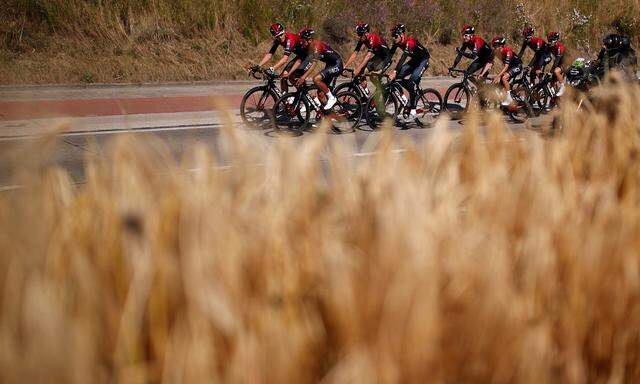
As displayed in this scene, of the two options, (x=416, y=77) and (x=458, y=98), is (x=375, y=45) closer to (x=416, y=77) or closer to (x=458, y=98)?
(x=416, y=77)

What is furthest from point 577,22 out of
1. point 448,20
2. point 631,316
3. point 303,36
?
point 631,316

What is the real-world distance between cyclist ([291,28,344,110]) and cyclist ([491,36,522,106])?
3.69 metres

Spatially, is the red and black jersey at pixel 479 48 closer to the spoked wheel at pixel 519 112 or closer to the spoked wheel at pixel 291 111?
the spoked wheel at pixel 519 112

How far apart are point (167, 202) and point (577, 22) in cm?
3062

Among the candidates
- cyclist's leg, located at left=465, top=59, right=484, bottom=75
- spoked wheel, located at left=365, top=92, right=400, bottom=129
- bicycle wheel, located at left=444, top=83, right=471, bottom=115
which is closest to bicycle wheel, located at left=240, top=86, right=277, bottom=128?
spoked wheel, located at left=365, top=92, right=400, bottom=129

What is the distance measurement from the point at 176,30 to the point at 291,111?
343 inches

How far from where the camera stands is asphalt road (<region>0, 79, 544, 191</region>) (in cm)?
162

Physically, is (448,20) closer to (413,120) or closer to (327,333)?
(413,120)

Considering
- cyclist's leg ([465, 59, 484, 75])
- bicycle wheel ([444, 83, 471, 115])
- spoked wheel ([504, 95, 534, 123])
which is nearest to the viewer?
bicycle wheel ([444, 83, 471, 115])

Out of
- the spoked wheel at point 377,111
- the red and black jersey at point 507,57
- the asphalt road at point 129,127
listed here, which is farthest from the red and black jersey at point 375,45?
the red and black jersey at point 507,57

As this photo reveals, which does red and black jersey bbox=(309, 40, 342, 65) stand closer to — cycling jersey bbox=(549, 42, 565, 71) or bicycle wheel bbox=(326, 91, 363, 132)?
bicycle wheel bbox=(326, 91, 363, 132)

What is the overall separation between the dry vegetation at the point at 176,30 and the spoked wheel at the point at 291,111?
12.0 ft

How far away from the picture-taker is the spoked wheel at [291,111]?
41.5 ft

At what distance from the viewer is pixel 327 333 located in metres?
1.46
